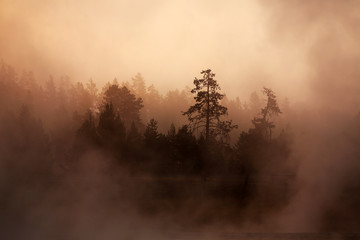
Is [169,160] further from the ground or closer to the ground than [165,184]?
further from the ground

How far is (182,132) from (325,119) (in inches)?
324

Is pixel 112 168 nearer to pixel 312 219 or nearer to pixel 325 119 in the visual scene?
pixel 312 219

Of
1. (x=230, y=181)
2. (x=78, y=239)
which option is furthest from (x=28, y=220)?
(x=230, y=181)

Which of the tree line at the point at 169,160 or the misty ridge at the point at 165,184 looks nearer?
the misty ridge at the point at 165,184

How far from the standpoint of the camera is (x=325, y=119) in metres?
7.62

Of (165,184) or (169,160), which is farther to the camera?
(169,160)

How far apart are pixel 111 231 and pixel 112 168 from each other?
11.6 feet

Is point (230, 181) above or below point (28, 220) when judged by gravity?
above

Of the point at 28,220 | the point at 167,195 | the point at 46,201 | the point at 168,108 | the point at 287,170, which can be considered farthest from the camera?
the point at 168,108

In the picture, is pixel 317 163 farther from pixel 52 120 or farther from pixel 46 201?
pixel 52 120

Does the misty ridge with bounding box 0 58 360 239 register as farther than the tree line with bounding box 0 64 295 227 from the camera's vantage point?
No

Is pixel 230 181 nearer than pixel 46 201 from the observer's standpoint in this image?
No

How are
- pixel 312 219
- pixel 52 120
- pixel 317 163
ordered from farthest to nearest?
pixel 52 120 < pixel 312 219 < pixel 317 163

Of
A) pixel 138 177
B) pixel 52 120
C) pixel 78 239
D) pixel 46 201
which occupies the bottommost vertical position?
pixel 78 239
